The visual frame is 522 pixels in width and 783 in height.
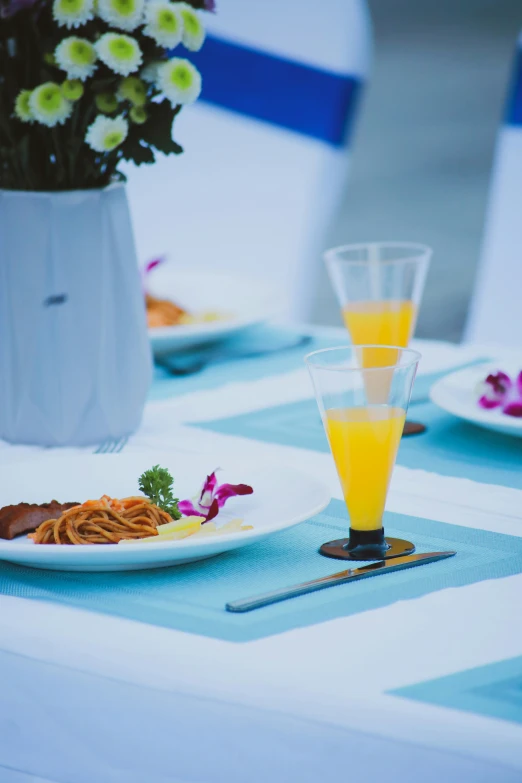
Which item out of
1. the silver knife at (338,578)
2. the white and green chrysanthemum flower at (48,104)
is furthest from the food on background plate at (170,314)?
the silver knife at (338,578)

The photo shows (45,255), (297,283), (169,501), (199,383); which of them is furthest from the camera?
(297,283)

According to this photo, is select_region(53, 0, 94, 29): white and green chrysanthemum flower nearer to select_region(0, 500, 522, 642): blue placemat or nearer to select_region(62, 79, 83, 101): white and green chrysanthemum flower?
select_region(62, 79, 83, 101): white and green chrysanthemum flower

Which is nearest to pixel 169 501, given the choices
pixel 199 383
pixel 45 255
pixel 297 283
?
pixel 45 255

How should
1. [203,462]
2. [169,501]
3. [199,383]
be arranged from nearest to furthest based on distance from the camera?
[169,501]
[203,462]
[199,383]

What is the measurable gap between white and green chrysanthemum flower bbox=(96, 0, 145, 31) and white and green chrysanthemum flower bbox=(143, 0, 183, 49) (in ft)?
0.04

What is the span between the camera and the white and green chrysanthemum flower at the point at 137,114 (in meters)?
1.29

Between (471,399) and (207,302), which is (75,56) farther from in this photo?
(207,302)

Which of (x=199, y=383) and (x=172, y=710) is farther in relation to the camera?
(x=199, y=383)

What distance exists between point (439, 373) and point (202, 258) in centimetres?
487

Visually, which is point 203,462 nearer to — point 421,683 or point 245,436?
point 245,436

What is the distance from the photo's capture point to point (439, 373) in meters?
1.69

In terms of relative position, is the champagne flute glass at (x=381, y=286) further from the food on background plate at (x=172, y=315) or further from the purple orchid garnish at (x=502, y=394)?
the food on background plate at (x=172, y=315)

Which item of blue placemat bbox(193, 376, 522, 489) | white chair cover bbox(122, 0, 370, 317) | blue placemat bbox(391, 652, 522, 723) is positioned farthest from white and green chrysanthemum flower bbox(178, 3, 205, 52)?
white chair cover bbox(122, 0, 370, 317)

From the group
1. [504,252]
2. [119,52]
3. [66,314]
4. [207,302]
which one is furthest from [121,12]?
[504,252]
